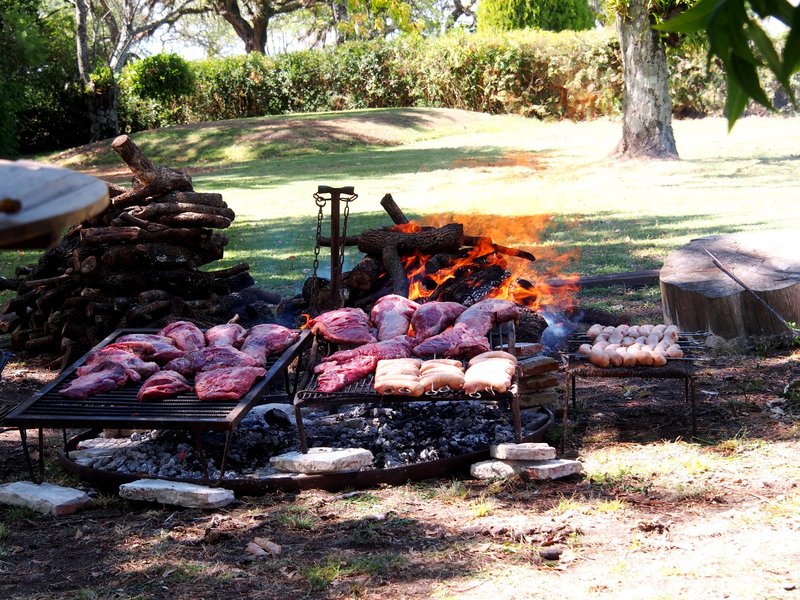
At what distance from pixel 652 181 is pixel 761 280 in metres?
10.6

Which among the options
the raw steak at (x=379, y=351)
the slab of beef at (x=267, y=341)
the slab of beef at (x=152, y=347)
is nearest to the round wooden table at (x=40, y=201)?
the raw steak at (x=379, y=351)

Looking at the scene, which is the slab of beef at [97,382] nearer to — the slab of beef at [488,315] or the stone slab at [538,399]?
the slab of beef at [488,315]

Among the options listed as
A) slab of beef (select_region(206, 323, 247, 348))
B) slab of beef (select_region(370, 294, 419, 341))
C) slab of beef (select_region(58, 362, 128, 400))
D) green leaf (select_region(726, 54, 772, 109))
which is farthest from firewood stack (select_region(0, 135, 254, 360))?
green leaf (select_region(726, 54, 772, 109))

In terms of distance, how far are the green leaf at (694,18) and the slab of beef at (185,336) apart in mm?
4979

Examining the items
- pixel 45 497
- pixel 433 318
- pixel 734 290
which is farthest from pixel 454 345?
pixel 734 290

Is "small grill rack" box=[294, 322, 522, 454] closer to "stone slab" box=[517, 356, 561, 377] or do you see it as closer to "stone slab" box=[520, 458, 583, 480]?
"stone slab" box=[520, 458, 583, 480]

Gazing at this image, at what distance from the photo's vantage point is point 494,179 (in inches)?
752

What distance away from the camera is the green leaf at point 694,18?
5.30 feet

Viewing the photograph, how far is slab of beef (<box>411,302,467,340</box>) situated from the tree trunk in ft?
40.7

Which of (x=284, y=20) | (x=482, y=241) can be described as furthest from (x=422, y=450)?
(x=284, y=20)

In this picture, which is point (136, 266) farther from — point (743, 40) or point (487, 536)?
point (743, 40)

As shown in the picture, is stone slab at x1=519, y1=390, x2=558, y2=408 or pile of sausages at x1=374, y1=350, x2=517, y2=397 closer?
pile of sausages at x1=374, y1=350, x2=517, y2=397

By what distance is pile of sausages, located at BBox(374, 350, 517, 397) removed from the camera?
4977 millimetres

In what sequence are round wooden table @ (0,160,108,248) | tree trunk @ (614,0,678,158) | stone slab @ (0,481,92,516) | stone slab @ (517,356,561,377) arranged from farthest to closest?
tree trunk @ (614,0,678,158)
stone slab @ (517,356,561,377)
stone slab @ (0,481,92,516)
round wooden table @ (0,160,108,248)
